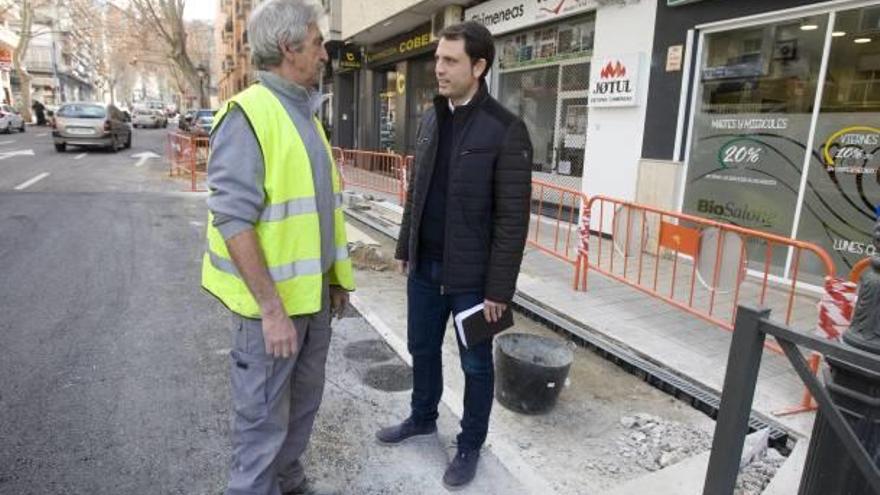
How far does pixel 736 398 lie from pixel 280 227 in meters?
1.62

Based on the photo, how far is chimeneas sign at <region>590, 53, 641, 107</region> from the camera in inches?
303

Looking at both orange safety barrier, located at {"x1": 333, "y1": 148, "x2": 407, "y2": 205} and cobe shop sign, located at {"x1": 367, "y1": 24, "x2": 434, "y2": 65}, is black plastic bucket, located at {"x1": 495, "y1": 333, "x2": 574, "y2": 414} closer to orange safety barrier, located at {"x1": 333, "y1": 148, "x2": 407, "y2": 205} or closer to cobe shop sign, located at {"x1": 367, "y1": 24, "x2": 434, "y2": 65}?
orange safety barrier, located at {"x1": 333, "y1": 148, "x2": 407, "y2": 205}

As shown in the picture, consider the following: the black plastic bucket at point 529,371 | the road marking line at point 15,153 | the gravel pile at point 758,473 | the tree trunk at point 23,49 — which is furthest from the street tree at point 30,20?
the gravel pile at point 758,473

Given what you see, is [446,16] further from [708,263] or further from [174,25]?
[174,25]

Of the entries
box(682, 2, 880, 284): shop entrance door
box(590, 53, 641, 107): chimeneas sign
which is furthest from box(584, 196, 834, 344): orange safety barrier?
box(590, 53, 641, 107): chimeneas sign

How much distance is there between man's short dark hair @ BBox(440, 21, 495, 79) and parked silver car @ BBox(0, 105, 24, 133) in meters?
32.8

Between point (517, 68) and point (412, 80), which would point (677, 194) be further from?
point (412, 80)

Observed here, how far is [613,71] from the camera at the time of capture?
802 cm

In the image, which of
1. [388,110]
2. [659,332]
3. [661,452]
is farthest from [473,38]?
[388,110]

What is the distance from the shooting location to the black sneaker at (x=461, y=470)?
Result: 8.97 feet

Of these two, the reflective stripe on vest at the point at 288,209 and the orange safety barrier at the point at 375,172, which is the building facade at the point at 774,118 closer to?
the orange safety barrier at the point at 375,172

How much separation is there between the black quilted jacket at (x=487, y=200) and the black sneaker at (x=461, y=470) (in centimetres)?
81

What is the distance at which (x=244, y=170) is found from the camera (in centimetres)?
193

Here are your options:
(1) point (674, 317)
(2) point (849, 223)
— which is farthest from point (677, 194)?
(1) point (674, 317)
